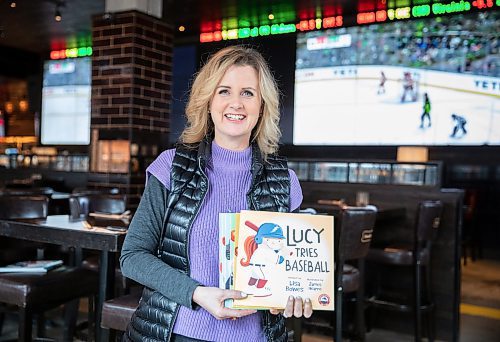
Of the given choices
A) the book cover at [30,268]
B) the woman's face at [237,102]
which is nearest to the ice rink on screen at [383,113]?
the book cover at [30,268]

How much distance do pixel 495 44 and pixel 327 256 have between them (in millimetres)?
6283

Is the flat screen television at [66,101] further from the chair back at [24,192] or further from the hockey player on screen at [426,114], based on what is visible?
the hockey player on screen at [426,114]

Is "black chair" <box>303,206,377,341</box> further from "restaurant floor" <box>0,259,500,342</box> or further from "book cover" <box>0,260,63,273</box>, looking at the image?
"book cover" <box>0,260,63,273</box>

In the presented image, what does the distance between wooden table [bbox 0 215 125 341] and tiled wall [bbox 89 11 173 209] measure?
2.57 meters

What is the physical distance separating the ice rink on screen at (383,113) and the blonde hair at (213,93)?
5.86 meters

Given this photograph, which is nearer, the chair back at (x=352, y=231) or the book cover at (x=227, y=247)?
the book cover at (x=227, y=247)

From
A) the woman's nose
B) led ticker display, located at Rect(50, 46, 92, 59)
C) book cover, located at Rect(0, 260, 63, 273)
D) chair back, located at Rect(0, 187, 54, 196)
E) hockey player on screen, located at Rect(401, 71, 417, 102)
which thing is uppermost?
led ticker display, located at Rect(50, 46, 92, 59)

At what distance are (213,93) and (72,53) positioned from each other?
903cm

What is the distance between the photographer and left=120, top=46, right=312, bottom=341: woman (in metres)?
1.30

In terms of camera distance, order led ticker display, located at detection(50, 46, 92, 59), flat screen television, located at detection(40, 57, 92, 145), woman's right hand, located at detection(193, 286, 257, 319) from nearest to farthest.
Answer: woman's right hand, located at detection(193, 286, 257, 319)
led ticker display, located at detection(50, 46, 92, 59)
flat screen television, located at detection(40, 57, 92, 145)

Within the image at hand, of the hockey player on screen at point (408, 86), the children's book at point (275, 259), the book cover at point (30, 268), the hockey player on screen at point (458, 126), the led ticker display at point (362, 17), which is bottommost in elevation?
the book cover at point (30, 268)

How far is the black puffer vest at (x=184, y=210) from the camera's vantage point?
4.30ft

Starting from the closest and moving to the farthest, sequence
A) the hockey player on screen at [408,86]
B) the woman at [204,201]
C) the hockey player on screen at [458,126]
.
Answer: the woman at [204,201]
the hockey player on screen at [458,126]
the hockey player on screen at [408,86]

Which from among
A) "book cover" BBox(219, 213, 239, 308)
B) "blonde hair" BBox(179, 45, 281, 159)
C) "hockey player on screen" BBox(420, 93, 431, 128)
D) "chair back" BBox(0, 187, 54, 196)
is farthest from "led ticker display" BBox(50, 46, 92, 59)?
"book cover" BBox(219, 213, 239, 308)
